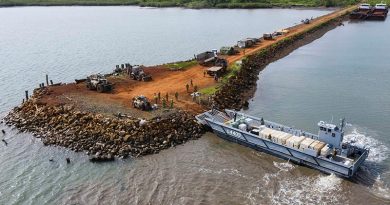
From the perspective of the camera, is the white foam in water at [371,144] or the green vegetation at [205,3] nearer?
the white foam in water at [371,144]

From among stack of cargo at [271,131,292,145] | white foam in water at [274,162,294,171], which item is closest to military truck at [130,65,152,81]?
stack of cargo at [271,131,292,145]

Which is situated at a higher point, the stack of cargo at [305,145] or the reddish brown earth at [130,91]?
the reddish brown earth at [130,91]

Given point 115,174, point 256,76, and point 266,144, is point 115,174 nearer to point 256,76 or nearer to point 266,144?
point 266,144

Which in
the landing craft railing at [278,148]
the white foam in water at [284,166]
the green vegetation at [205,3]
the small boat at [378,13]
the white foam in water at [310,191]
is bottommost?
the white foam in water at [310,191]

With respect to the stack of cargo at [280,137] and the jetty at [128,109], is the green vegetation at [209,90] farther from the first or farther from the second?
the stack of cargo at [280,137]

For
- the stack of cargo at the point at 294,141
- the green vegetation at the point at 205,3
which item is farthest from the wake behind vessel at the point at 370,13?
the stack of cargo at the point at 294,141

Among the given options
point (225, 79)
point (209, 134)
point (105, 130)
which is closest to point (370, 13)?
point (225, 79)

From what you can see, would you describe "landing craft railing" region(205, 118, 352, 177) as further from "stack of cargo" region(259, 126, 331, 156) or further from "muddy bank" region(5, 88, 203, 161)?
"muddy bank" region(5, 88, 203, 161)
